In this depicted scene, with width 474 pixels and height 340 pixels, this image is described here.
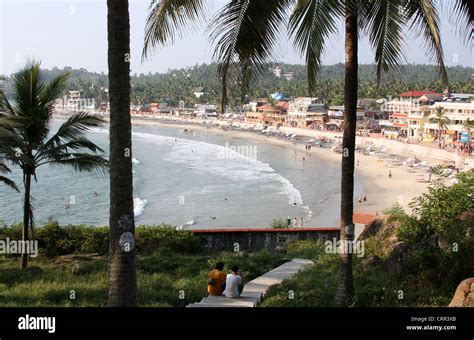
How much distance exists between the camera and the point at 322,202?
34406mm

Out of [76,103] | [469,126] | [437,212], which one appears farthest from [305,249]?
[76,103]

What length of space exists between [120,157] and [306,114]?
8527cm

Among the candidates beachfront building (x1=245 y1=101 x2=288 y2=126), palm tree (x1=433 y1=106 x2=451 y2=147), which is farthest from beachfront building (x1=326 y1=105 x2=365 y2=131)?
palm tree (x1=433 y1=106 x2=451 y2=147)

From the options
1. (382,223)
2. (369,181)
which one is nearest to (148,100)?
(369,181)

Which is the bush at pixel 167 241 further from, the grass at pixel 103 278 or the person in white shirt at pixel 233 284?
the person in white shirt at pixel 233 284

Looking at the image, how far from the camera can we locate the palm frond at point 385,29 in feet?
20.5

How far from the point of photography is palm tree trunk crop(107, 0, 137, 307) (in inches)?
192

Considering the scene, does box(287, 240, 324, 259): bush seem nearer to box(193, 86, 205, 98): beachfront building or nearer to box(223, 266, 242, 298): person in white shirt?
box(223, 266, 242, 298): person in white shirt

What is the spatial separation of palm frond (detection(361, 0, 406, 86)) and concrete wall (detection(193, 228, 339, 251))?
20.8ft

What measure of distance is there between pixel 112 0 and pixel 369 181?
3950cm

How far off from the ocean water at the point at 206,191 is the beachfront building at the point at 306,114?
23579 mm

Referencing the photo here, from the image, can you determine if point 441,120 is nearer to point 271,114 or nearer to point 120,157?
point 271,114

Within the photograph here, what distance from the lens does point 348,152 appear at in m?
6.29

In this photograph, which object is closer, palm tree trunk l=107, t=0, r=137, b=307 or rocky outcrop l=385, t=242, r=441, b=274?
palm tree trunk l=107, t=0, r=137, b=307
